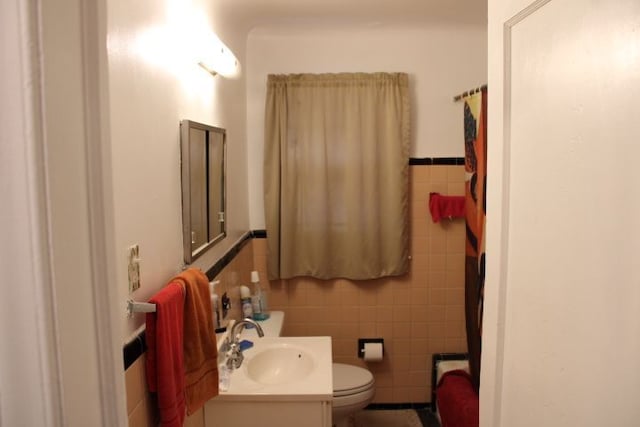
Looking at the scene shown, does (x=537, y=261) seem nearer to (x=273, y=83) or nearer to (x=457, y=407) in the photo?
(x=457, y=407)

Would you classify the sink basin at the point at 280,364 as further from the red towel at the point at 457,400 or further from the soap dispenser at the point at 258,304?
the red towel at the point at 457,400

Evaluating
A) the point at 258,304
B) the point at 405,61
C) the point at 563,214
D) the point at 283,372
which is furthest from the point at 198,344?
the point at 405,61

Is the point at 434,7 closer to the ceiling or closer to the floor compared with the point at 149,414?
closer to the ceiling

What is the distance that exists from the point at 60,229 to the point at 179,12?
50.7 inches

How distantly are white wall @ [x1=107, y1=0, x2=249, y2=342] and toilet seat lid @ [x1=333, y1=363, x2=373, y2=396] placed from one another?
1.04 meters

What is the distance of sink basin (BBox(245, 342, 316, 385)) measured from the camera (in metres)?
1.98

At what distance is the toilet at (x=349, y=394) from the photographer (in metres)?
2.41

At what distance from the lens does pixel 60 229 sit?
509mm

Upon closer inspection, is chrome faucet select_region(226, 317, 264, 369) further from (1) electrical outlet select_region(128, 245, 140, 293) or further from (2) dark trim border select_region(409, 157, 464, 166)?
(2) dark trim border select_region(409, 157, 464, 166)

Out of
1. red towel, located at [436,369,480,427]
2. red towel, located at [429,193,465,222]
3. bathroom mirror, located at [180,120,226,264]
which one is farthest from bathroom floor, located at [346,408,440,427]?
bathroom mirror, located at [180,120,226,264]

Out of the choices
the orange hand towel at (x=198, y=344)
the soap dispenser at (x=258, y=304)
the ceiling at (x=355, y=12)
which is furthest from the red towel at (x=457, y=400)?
the ceiling at (x=355, y=12)

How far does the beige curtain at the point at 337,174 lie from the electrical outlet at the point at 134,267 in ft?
5.60

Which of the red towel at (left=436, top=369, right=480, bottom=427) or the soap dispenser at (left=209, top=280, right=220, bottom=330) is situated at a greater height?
the soap dispenser at (left=209, top=280, right=220, bottom=330)

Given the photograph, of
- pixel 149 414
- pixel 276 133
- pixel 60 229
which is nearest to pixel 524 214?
pixel 60 229
